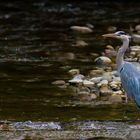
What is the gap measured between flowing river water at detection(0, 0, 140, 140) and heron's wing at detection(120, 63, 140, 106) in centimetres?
38

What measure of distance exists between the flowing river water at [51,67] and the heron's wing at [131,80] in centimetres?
38

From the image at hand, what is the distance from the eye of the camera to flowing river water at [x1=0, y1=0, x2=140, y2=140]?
345 inches

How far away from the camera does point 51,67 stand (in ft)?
42.1

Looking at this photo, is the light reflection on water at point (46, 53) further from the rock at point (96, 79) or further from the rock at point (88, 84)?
the rock at point (96, 79)

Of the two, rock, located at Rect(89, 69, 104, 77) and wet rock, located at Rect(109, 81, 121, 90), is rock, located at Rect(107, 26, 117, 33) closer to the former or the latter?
rock, located at Rect(89, 69, 104, 77)

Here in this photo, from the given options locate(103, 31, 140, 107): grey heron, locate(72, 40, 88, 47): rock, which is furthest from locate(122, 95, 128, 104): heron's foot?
locate(72, 40, 88, 47): rock

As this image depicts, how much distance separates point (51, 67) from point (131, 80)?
396 cm

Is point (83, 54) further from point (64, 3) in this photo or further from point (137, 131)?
point (64, 3)

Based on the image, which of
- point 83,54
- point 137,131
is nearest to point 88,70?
point 83,54

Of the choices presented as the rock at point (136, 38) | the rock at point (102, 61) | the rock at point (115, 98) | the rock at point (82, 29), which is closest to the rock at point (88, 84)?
the rock at point (115, 98)

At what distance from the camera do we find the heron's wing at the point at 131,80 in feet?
29.3

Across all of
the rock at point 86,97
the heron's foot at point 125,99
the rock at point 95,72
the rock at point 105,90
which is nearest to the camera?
the heron's foot at point 125,99

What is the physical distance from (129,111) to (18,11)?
11.3m

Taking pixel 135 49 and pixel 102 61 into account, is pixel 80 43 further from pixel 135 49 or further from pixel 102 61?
pixel 102 61
